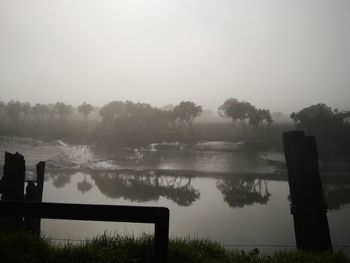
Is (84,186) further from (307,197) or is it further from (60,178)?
(307,197)

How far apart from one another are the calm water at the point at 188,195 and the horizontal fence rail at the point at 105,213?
3.99 metres

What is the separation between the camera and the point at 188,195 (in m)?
28.8

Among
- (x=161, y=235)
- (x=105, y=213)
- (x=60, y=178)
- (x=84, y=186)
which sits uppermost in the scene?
(x=60, y=178)

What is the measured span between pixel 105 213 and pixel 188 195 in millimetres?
25925

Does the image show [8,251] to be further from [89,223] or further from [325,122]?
[325,122]

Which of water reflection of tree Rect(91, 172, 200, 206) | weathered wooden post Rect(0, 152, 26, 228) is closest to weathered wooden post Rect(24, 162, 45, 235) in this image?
weathered wooden post Rect(0, 152, 26, 228)

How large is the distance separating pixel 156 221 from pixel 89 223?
1487 centimetres

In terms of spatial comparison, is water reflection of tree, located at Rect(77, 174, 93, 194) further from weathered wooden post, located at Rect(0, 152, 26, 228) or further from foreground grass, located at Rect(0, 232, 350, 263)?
foreground grass, located at Rect(0, 232, 350, 263)

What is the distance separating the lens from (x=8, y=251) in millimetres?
4637

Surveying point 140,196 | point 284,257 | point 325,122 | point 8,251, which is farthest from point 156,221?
point 325,122

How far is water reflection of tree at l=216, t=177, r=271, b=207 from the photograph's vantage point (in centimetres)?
Answer: 2716

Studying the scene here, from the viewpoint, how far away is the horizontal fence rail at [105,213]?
340cm

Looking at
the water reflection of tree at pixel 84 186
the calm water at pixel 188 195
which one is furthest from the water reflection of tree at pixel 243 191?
the water reflection of tree at pixel 84 186

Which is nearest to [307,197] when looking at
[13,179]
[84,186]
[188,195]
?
[13,179]
